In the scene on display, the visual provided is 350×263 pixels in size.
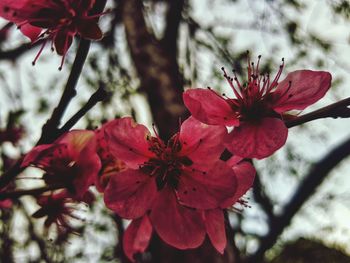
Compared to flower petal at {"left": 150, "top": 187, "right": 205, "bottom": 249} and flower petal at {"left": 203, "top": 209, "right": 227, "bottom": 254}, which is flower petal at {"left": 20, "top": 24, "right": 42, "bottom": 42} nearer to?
flower petal at {"left": 150, "top": 187, "right": 205, "bottom": 249}

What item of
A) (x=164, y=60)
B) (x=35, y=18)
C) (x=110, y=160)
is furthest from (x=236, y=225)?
(x=35, y=18)

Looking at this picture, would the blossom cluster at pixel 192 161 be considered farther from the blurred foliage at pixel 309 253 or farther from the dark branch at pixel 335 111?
the blurred foliage at pixel 309 253

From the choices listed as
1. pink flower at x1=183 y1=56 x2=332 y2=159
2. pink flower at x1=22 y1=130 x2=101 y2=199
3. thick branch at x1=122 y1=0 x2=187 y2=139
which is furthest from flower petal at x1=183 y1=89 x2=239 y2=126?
thick branch at x1=122 y1=0 x2=187 y2=139

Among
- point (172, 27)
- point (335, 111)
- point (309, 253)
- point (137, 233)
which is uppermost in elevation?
point (335, 111)

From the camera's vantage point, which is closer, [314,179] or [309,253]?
[314,179]

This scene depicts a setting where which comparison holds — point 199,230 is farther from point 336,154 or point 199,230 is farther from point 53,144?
point 336,154

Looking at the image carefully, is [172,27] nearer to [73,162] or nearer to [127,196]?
[73,162]

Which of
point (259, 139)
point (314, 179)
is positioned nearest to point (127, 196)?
point (259, 139)

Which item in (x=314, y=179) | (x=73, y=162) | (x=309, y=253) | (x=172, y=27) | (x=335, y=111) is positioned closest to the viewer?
(x=335, y=111)
